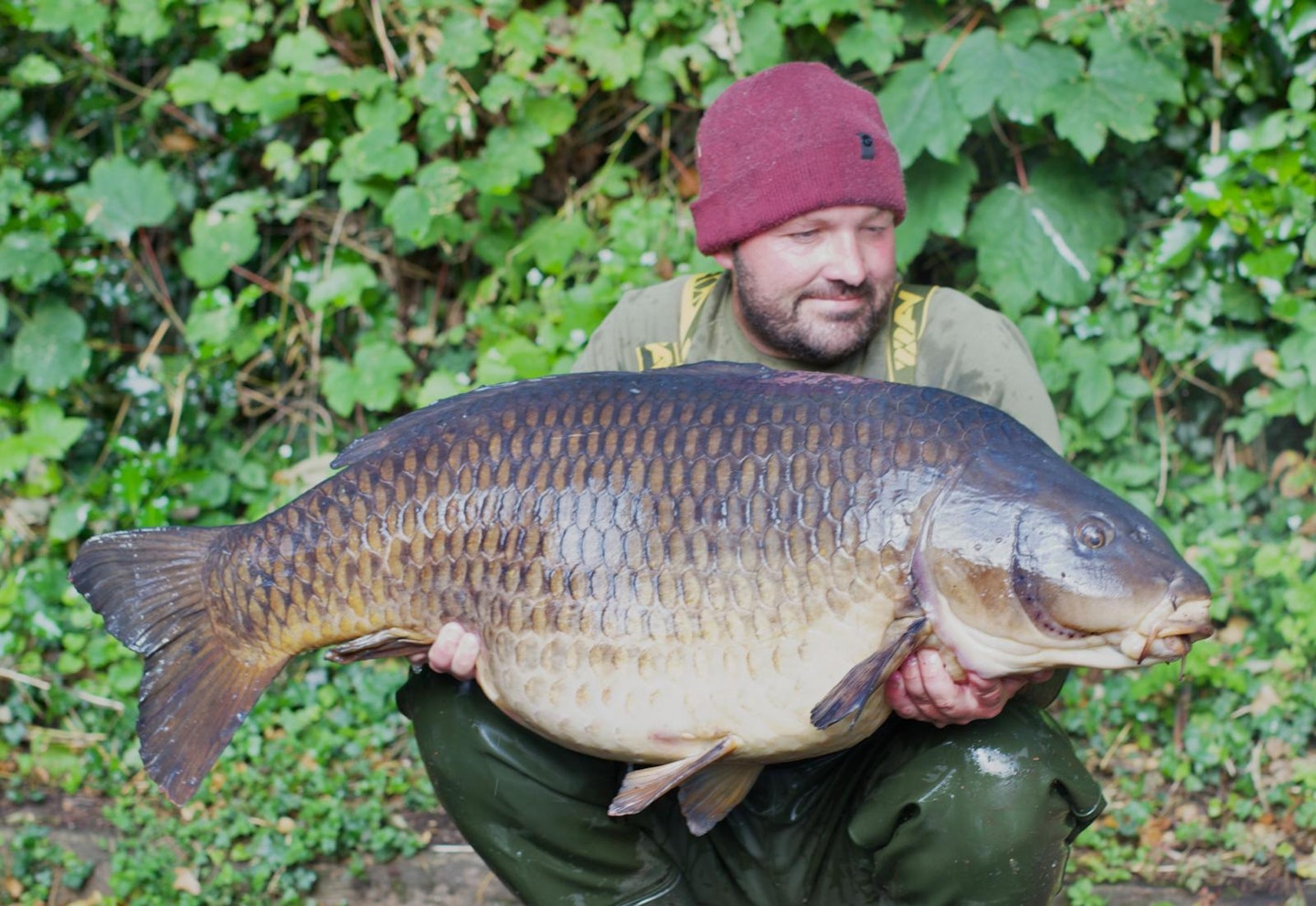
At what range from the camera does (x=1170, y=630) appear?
171 cm

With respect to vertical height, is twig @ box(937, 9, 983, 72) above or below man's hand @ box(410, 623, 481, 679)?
below

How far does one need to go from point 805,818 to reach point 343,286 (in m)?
2.28

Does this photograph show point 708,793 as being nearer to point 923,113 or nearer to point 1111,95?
point 923,113

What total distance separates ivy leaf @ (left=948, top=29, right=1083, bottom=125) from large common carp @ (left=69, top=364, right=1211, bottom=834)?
1.65 meters

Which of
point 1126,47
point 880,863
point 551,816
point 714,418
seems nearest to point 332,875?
point 551,816

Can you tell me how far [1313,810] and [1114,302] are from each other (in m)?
1.36

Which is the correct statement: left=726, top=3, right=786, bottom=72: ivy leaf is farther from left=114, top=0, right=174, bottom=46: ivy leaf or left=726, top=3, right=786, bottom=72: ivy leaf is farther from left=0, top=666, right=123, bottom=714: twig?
left=0, top=666, right=123, bottom=714: twig

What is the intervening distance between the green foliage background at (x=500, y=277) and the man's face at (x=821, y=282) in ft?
3.36

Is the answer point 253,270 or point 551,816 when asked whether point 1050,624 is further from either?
point 253,270

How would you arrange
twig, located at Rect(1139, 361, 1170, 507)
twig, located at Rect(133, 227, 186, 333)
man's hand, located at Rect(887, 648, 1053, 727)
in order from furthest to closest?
twig, located at Rect(133, 227, 186, 333), twig, located at Rect(1139, 361, 1170, 507), man's hand, located at Rect(887, 648, 1053, 727)

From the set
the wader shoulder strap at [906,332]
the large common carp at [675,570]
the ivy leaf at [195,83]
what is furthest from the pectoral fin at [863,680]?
the ivy leaf at [195,83]

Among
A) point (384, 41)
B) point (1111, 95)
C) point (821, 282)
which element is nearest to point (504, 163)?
point (384, 41)

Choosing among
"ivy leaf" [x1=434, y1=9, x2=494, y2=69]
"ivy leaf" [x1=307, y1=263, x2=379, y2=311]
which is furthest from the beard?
"ivy leaf" [x1=307, y1=263, x2=379, y2=311]

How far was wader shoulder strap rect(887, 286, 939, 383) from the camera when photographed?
2451mm
